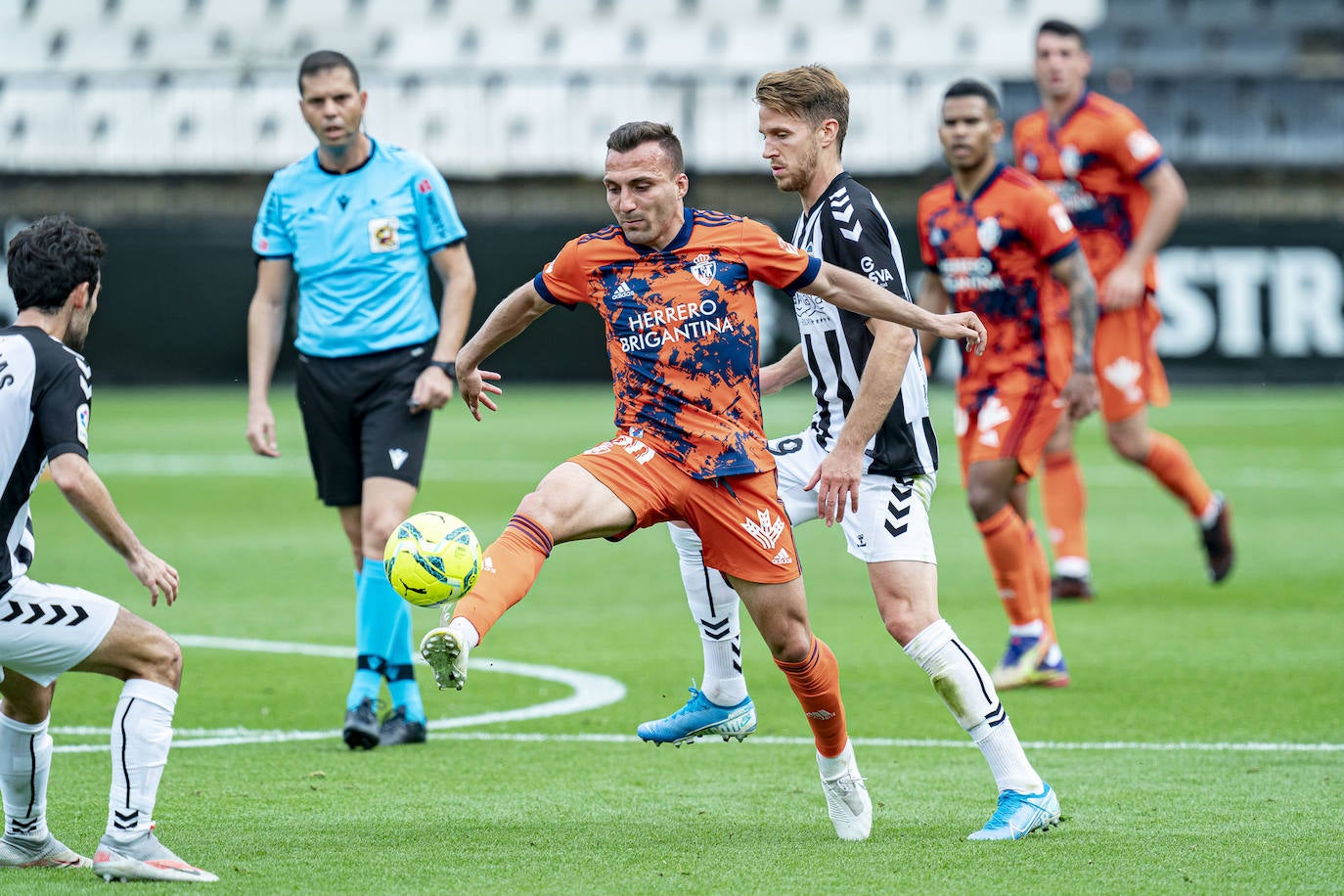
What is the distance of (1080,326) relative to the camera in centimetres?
789

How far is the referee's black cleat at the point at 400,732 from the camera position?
659cm

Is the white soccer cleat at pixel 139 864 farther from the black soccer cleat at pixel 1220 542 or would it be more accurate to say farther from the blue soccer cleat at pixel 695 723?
the black soccer cleat at pixel 1220 542

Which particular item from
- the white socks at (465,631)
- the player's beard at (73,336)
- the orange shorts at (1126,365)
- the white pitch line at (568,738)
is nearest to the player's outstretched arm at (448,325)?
the white pitch line at (568,738)

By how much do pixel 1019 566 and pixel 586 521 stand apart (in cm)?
327

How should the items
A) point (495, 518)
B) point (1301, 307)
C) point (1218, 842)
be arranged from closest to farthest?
point (1218, 842), point (495, 518), point (1301, 307)

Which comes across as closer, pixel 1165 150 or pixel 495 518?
pixel 495 518

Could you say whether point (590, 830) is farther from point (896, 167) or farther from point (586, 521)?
point (896, 167)

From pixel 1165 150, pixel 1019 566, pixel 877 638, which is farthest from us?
pixel 1165 150

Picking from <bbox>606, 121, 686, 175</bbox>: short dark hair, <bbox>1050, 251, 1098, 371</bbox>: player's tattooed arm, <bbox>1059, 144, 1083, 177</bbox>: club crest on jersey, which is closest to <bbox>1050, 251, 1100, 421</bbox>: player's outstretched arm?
<bbox>1050, 251, 1098, 371</bbox>: player's tattooed arm

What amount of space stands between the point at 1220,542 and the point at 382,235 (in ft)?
17.7

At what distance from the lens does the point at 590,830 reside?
5.11 m

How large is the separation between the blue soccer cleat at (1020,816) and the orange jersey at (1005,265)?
3.10m

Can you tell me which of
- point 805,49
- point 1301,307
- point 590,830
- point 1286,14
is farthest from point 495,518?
point 1286,14

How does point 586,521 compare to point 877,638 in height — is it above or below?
above
